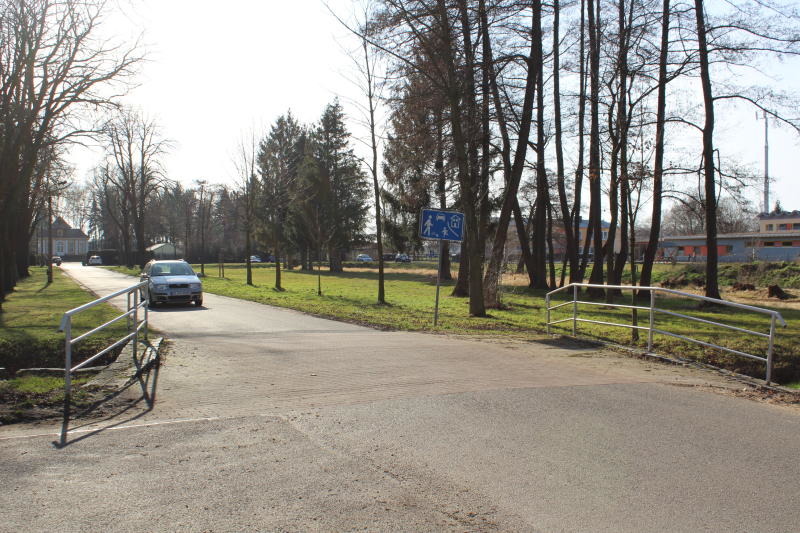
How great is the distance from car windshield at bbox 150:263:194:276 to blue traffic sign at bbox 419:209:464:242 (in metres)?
10.7

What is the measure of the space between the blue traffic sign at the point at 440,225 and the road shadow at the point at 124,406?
25.6ft

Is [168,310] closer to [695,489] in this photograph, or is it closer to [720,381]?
[720,381]

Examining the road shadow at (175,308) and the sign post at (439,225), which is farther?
the road shadow at (175,308)

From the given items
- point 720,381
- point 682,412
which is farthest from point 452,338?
point 682,412

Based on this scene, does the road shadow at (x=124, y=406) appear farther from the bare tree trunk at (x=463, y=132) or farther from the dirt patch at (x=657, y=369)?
the bare tree trunk at (x=463, y=132)

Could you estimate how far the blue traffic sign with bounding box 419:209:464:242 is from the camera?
14754 mm

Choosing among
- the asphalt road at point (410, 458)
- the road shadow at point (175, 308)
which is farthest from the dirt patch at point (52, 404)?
the road shadow at point (175, 308)

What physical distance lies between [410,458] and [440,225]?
35.0 ft

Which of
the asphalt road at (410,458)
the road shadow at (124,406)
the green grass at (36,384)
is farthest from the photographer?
the green grass at (36,384)

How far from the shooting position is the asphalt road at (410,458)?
368 centimetres

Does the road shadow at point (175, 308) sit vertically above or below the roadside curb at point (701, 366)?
below

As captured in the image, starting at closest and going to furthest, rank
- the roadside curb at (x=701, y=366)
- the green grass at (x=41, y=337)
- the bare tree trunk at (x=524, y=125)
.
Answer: the roadside curb at (x=701, y=366)
the green grass at (x=41, y=337)
the bare tree trunk at (x=524, y=125)

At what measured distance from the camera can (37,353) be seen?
10625mm

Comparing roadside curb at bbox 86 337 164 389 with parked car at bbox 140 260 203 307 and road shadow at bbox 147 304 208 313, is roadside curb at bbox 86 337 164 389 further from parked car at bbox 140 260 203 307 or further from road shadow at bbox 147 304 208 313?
parked car at bbox 140 260 203 307
